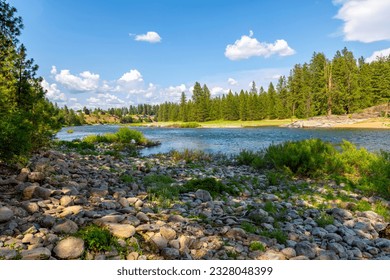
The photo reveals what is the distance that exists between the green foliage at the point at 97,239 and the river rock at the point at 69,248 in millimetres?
117

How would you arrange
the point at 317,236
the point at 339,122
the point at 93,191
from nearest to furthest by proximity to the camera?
the point at 317,236 → the point at 93,191 → the point at 339,122

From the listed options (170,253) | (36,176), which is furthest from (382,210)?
(36,176)

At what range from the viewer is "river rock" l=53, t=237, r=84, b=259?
340 cm

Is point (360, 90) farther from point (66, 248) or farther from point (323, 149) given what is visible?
point (66, 248)

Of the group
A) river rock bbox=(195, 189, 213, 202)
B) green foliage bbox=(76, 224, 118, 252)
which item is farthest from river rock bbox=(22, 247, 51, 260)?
river rock bbox=(195, 189, 213, 202)

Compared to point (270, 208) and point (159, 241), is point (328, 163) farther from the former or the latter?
point (159, 241)

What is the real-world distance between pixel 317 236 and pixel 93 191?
471 cm

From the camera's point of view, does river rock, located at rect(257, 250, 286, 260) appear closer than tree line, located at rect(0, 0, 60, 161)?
Yes

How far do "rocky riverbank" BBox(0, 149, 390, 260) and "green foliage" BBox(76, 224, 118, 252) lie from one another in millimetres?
33

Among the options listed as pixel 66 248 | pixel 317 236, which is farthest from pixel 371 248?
pixel 66 248

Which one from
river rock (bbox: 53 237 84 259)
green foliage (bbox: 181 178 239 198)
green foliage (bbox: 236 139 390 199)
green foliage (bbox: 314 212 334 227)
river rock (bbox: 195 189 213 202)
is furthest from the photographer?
green foliage (bbox: 236 139 390 199)

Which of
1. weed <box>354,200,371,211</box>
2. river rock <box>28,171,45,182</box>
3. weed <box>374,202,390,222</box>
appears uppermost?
river rock <box>28,171,45,182</box>

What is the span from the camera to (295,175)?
11.0 metres

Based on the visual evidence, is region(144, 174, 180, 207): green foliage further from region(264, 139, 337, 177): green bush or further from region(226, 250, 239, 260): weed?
region(264, 139, 337, 177): green bush
